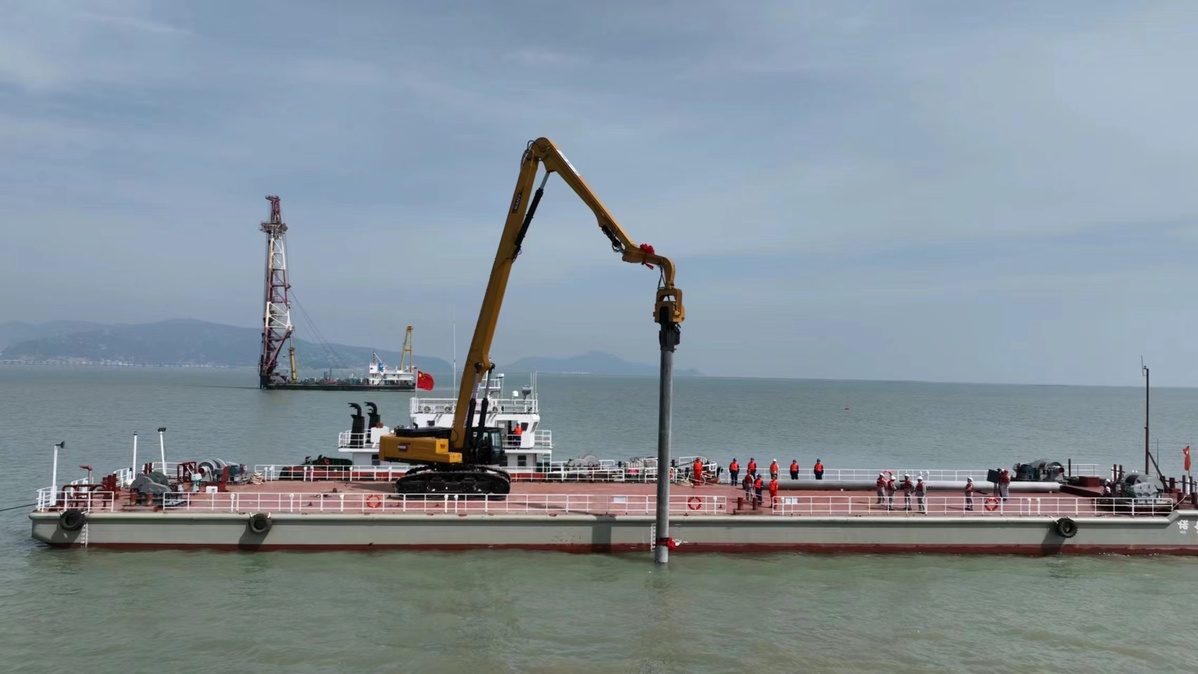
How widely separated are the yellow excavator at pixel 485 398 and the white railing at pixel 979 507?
916cm

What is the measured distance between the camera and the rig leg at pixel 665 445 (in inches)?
850

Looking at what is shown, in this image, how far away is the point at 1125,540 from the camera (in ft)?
80.0

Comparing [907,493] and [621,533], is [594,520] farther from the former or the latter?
[907,493]

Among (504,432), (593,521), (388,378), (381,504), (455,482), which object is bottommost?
(593,521)

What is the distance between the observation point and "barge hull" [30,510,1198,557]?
22453 mm

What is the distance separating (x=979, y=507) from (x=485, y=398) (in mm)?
16633

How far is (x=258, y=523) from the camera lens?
73.7 ft

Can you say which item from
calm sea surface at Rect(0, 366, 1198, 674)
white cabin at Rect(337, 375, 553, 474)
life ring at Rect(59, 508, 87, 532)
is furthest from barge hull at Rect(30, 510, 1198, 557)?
white cabin at Rect(337, 375, 553, 474)

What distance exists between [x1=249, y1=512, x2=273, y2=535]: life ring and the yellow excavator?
4007 millimetres

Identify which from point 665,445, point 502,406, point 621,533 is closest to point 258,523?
point 621,533

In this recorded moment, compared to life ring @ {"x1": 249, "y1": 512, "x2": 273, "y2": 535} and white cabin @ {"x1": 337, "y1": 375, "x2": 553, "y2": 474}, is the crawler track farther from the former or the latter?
life ring @ {"x1": 249, "y1": 512, "x2": 273, "y2": 535}

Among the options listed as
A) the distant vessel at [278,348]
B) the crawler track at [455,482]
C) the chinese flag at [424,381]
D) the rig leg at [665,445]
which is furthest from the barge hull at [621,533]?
the distant vessel at [278,348]

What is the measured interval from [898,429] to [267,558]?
88416 millimetres

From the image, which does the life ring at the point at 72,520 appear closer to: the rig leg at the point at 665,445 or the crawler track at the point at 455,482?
the crawler track at the point at 455,482
